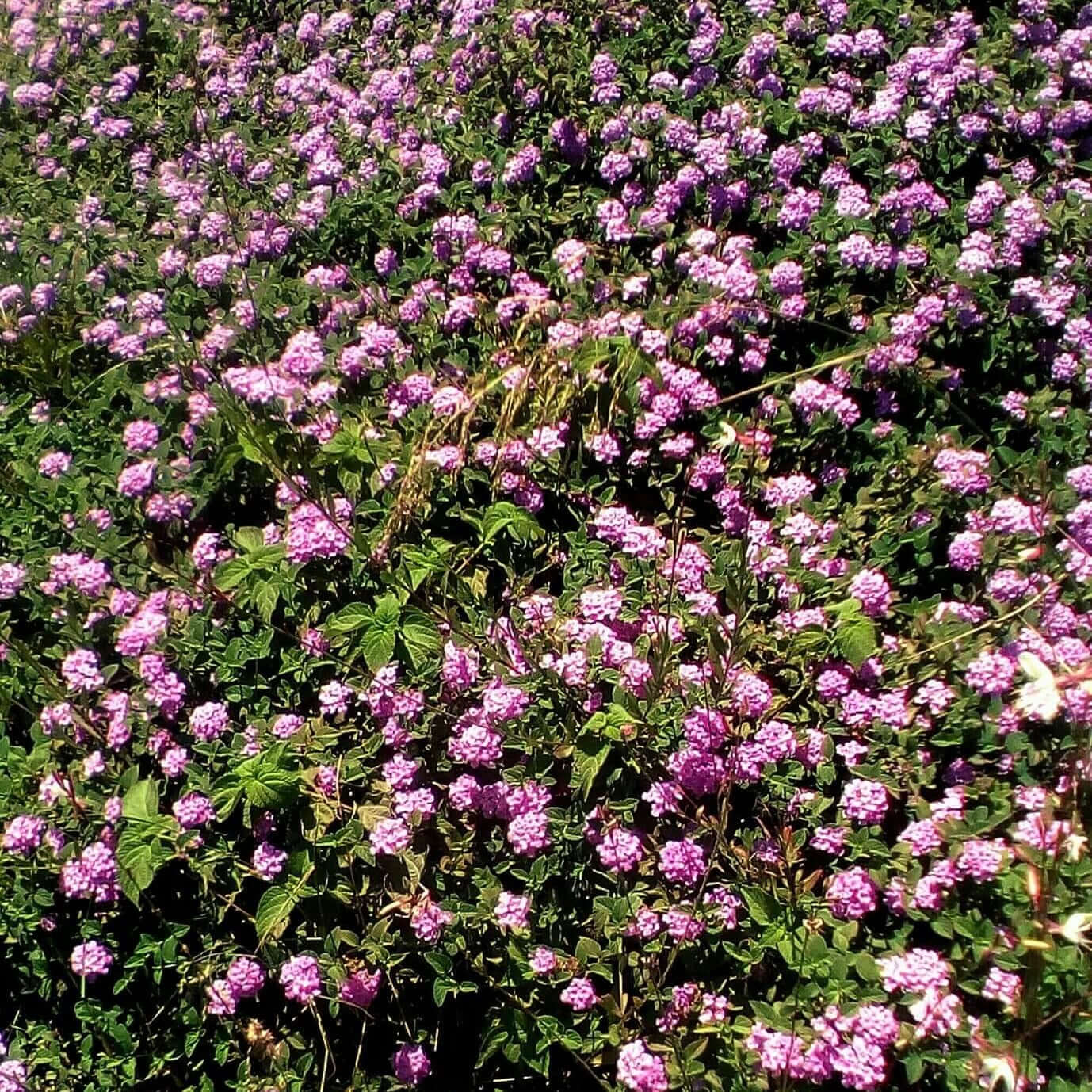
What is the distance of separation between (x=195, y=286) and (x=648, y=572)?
5.81ft

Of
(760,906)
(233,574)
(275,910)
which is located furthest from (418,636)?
(760,906)

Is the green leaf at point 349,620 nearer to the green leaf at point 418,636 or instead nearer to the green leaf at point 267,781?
the green leaf at point 418,636

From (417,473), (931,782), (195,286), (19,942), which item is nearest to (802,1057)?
(931,782)

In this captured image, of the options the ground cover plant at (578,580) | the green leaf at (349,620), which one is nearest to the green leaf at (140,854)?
the ground cover plant at (578,580)

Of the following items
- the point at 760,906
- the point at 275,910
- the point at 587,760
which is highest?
the point at 587,760

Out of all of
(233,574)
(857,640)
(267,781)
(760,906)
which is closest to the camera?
(760,906)

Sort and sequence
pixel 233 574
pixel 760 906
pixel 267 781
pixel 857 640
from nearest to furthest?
1. pixel 760 906
2. pixel 267 781
3. pixel 857 640
4. pixel 233 574

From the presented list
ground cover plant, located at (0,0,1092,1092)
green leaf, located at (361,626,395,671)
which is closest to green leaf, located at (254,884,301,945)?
ground cover plant, located at (0,0,1092,1092)

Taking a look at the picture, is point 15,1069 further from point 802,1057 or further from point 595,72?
point 595,72

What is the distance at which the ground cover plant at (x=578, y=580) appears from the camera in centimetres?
206

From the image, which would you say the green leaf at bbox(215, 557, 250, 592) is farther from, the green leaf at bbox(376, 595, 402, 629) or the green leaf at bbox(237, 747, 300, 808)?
the green leaf at bbox(237, 747, 300, 808)

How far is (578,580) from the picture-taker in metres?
2.50

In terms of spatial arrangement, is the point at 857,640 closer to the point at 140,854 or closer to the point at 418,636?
the point at 418,636

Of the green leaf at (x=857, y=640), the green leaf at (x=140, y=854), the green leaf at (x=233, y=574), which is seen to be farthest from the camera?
the green leaf at (x=233, y=574)
